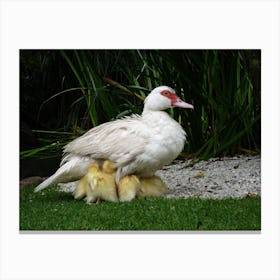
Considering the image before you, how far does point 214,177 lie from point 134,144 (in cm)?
90

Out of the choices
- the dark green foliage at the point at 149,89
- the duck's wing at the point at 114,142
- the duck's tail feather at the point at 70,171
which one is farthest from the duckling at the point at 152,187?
the dark green foliage at the point at 149,89

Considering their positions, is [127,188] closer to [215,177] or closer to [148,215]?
[148,215]

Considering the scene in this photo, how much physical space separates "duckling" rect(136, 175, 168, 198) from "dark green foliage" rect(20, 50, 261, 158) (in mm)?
587

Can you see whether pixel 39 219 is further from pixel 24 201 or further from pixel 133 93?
pixel 133 93

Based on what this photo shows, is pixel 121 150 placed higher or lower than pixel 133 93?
lower

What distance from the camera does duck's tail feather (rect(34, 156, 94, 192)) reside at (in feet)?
18.0

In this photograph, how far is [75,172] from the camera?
18.1 ft

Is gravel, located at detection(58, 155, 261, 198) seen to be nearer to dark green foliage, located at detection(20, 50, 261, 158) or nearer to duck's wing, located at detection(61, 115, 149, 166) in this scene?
dark green foliage, located at detection(20, 50, 261, 158)

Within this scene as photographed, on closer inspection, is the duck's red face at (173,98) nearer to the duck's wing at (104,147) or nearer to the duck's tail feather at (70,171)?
the duck's wing at (104,147)

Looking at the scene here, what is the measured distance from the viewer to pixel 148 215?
4.95 metres

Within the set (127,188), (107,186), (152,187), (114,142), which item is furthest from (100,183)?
(152,187)
